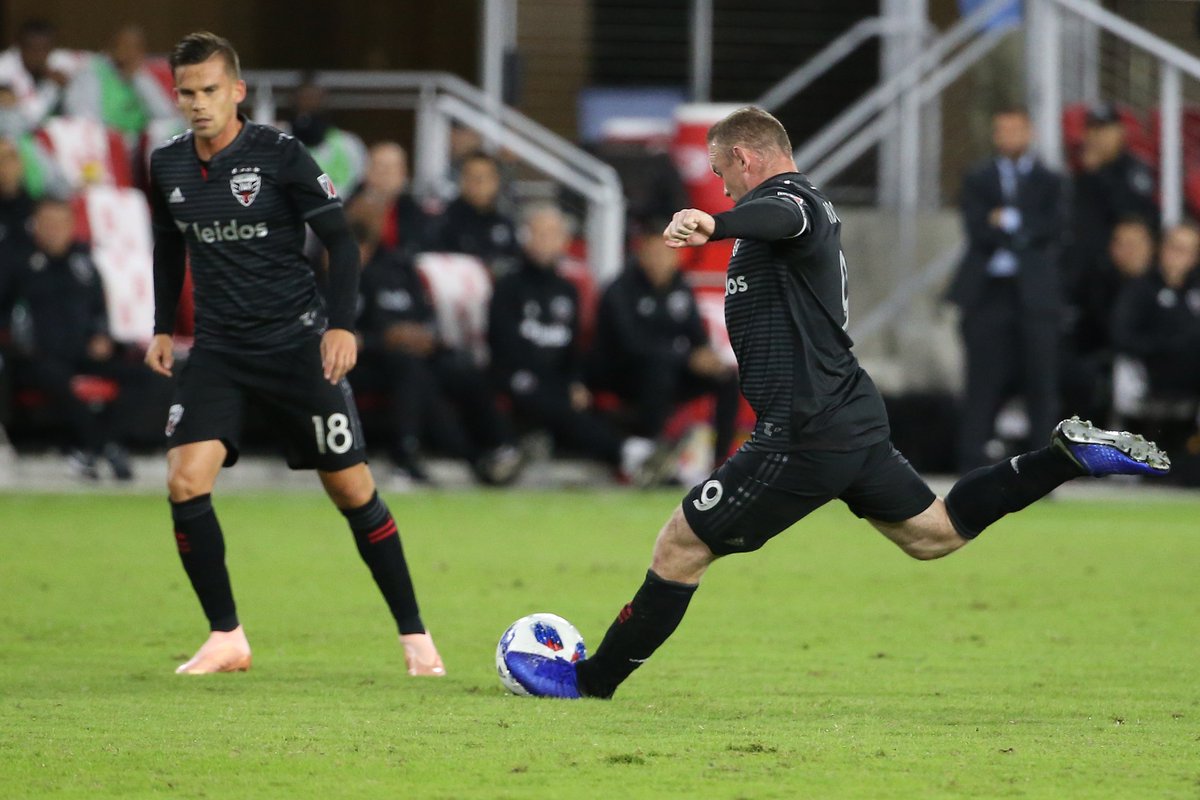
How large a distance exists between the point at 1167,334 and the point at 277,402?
9951 millimetres

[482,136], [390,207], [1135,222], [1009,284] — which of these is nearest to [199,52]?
[1009,284]

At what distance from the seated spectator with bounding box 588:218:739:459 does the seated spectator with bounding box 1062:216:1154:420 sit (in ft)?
8.72

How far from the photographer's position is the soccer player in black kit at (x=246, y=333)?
23.0ft

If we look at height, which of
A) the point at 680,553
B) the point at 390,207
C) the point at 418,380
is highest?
the point at 680,553

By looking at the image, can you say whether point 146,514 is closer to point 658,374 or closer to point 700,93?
point 658,374

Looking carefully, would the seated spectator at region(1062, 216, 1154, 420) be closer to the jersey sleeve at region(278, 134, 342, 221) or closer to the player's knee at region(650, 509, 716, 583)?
the jersey sleeve at region(278, 134, 342, 221)

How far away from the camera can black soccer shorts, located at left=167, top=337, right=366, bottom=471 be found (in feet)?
23.2

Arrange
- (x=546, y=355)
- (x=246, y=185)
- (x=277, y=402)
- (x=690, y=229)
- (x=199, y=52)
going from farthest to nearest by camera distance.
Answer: (x=546, y=355) → (x=277, y=402) → (x=246, y=185) → (x=199, y=52) → (x=690, y=229)

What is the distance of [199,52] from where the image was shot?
694 centimetres

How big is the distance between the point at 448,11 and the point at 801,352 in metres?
16.2

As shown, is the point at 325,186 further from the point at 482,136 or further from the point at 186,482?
the point at 482,136

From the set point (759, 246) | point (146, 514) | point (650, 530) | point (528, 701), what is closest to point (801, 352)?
point (759, 246)

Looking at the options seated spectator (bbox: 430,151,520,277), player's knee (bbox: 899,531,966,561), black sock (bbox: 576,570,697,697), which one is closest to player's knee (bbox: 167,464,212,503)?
black sock (bbox: 576,570,697,697)

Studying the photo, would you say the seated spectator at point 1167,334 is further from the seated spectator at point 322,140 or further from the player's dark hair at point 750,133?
the player's dark hair at point 750,133
